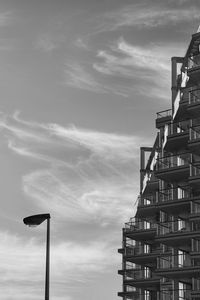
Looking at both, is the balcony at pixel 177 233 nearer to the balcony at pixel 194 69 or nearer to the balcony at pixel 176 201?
the balcony at pixel 176 201

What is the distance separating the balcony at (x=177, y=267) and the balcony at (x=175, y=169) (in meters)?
7.18

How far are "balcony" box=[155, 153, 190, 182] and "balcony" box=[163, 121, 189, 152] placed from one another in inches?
37.5

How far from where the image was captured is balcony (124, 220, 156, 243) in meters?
77.1

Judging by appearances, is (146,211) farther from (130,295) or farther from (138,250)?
(130,295)

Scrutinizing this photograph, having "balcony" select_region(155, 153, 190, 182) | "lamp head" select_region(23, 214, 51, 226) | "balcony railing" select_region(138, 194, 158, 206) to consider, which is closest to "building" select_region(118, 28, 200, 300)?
"balcony" select_region(155, 153, 190, 182)

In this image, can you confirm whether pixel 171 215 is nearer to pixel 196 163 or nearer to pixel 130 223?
pixel 196 163

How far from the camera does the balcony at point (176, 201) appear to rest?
62.9 m

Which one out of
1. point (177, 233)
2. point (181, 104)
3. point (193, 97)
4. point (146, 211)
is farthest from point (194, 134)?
point (146, 211)

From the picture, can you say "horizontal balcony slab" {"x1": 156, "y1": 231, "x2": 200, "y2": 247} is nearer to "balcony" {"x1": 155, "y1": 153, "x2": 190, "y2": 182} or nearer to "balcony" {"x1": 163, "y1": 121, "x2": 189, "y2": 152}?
"balcony" {"x1": 155, "y1": 153, "x2": 190, "y2": 182}

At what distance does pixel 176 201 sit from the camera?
6347 centimetres

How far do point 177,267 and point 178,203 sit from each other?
614 centimetres

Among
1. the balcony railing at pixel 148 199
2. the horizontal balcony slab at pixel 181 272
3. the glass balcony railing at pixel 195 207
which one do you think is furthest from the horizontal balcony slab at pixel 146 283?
the glass balcony railing at pixel 195 207

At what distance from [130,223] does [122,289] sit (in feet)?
25.7

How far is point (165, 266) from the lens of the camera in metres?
64.2
